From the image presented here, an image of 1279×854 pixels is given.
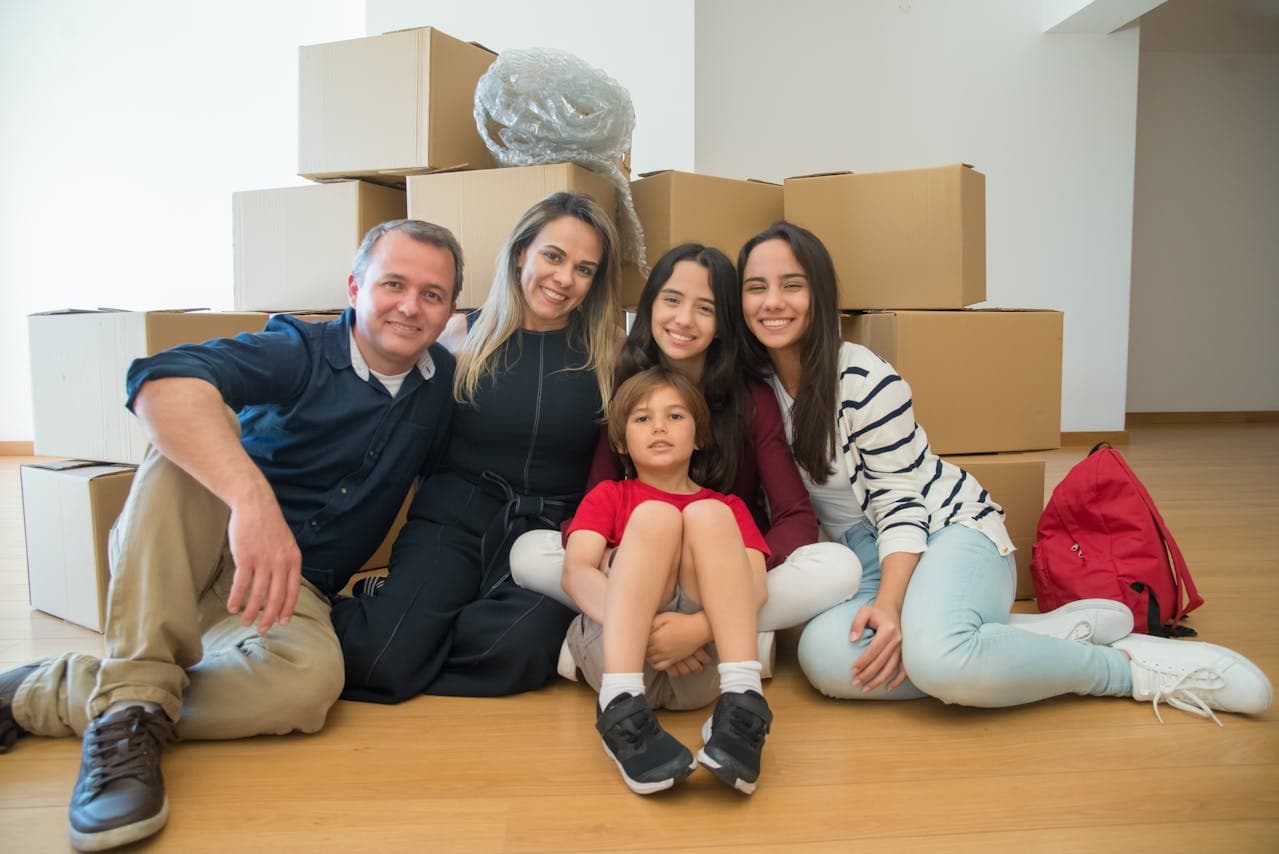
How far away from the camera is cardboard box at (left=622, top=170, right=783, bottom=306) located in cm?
198

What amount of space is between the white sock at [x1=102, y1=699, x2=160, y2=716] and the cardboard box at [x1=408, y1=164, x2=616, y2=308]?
1.03 metres

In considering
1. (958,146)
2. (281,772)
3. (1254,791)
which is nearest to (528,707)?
(281,772)

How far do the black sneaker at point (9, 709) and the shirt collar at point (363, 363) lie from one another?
625 mm

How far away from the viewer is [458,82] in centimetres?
200

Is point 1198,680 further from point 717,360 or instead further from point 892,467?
point 717,360

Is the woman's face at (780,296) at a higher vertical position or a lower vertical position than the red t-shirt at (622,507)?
higher

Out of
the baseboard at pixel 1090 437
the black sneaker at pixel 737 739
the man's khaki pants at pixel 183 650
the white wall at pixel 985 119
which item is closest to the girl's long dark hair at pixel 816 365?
the black sneaker at pixel 737 739

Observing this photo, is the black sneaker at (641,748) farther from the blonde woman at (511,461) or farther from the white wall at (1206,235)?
the white wall at (1206,235)

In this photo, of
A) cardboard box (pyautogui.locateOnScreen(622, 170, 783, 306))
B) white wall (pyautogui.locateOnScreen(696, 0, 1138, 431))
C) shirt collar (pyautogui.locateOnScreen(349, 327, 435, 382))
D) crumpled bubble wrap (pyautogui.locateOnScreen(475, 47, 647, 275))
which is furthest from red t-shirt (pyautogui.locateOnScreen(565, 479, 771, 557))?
white wall (pyautogui.locateOnScreen(696, 0, 1138, 431))

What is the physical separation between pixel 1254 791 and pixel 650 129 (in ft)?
9.41

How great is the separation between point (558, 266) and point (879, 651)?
84 centimetres

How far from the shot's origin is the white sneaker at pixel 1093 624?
1.40m

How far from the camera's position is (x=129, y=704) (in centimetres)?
106

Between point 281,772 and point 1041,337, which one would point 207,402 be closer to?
point 281,772
